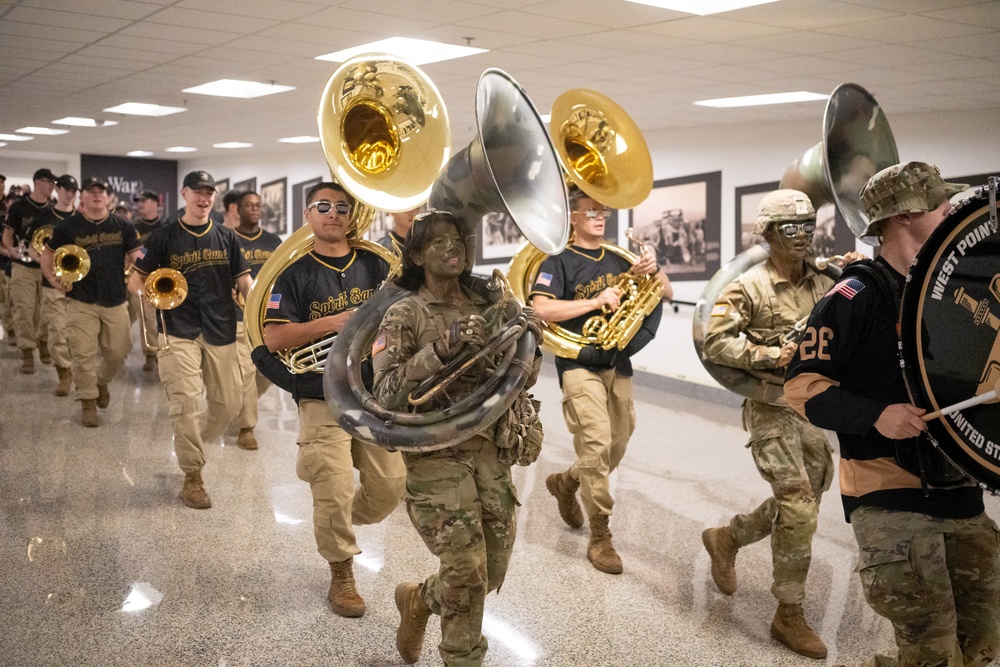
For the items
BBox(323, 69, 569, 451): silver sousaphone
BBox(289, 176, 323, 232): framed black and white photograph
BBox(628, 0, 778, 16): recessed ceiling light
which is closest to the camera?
BBox(323, 69, 569, 451): silver sousaphone

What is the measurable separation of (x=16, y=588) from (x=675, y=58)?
18.9ft

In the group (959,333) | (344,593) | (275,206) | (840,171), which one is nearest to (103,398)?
(344,593)

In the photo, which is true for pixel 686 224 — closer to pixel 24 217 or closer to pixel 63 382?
pixel 63 382

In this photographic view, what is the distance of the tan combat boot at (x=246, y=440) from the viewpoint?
303 inches

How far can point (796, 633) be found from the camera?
13.5 feet

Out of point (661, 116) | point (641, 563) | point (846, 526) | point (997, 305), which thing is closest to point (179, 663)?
point (641, 563)

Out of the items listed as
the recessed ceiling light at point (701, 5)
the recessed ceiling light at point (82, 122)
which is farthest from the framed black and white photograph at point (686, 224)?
the recessed ceiling light at point (82, 122)

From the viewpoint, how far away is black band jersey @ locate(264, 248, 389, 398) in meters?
4.56

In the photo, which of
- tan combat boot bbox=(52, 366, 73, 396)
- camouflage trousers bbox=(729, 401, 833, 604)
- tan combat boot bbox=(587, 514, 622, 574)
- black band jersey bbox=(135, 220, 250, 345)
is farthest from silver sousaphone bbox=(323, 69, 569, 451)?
tan combat boot bbox=(52, 366, 73, 396)

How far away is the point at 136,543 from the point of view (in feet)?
17.6

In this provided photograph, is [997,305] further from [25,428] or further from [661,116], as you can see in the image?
[661,116]

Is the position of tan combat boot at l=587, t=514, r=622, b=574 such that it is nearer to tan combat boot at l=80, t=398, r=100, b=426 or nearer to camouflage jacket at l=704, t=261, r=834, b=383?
camouflage jacket at l=704, t=261, r=834, b=383

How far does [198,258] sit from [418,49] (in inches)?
111

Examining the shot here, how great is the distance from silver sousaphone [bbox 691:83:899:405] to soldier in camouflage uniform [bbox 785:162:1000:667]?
44.5 inches
